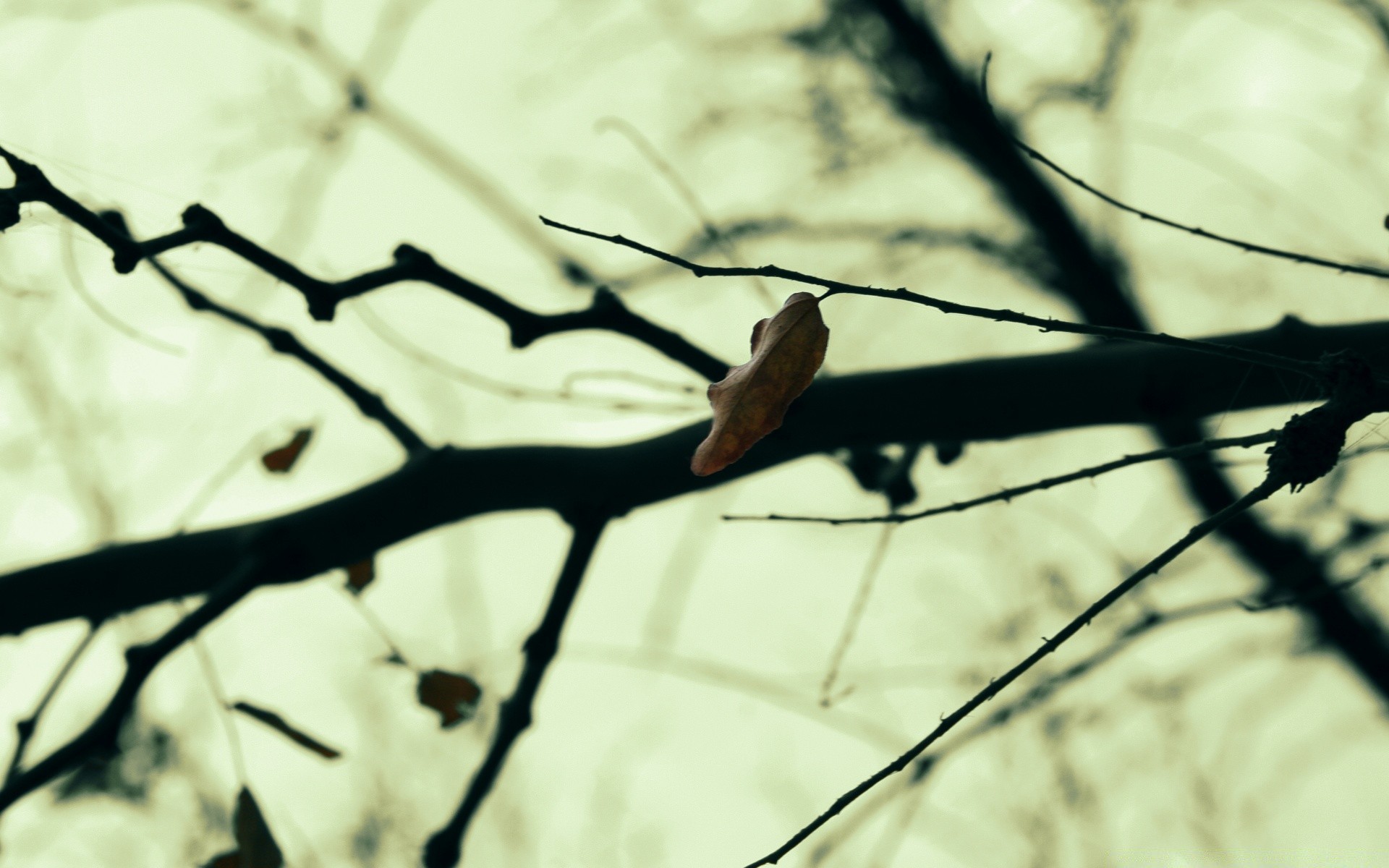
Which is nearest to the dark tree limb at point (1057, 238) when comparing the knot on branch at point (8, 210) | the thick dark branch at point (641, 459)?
the thick dark branch at point (641, 459)

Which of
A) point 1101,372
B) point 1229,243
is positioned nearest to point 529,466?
point 1101,372

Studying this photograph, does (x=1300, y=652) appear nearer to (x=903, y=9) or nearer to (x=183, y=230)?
(x=903, y=9)

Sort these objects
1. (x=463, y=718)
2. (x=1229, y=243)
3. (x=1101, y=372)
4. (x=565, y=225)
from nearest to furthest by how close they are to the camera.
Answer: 1. (x=565, y=225)
2. (x=1229, y=243)
3. (x=1101, y=372)
4. (x=463, y=718)

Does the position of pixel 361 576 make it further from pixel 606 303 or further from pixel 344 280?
pixel 606 303

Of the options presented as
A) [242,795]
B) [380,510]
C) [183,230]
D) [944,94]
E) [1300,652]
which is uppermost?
[944,94]

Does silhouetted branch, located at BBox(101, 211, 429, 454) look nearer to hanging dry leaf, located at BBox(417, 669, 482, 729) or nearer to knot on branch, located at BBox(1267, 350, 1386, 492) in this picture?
hanging dry leaf, located at BBox(417, 669, 482, 729)

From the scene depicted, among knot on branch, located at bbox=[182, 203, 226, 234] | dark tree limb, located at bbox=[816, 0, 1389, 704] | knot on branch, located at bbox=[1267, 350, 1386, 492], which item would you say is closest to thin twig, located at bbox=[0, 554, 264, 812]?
knot on branch, located at bbox=[182, 203, 226, 234]

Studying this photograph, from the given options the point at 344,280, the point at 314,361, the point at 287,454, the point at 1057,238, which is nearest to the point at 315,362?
the point at 314,361
